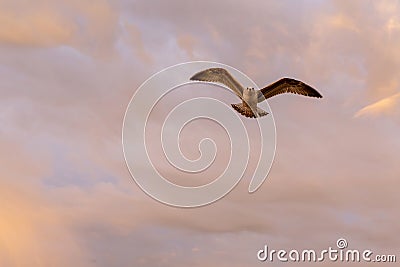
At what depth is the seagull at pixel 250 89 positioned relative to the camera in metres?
69.4

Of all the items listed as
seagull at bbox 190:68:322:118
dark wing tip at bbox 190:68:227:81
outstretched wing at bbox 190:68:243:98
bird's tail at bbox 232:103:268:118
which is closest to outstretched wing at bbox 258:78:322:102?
seagull at bbox 190:68:322:118

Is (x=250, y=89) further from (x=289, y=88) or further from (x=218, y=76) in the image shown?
(x=289, y=88)

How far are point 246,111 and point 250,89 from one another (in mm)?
2538

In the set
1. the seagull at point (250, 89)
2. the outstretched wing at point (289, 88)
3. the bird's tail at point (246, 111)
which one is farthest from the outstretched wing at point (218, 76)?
the outstretched wing at point (289, 88)

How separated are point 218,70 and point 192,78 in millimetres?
3818

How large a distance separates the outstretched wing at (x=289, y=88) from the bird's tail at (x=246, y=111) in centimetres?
315

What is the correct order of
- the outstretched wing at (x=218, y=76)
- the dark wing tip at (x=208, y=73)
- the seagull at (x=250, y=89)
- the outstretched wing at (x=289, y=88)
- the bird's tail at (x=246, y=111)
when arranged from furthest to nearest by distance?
the outstretched wing at (x=289, y=88) → the bird's tail at (x=246, y=111) → the seagull at (x=250, y=89) → the outstretched wing at (x=218, y=76) → the dark wing tip at (x=208, y=73)

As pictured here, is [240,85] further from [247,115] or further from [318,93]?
[318,93]

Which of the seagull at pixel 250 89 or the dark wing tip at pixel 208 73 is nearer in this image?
the dark wing tip at pixel 208 73

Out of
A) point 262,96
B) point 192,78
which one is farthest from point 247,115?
point 192,78

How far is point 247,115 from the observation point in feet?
230

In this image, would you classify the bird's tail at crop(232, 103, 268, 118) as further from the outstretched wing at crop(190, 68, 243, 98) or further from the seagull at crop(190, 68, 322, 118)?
the outstretched wing at crop(190, 68, 243, 98)

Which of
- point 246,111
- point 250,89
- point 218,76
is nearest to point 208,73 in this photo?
point 218,76

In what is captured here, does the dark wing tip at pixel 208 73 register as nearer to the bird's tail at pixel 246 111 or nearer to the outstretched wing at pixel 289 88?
the bird's tail at pixel 246 111
